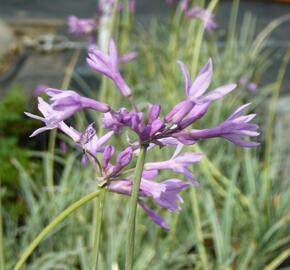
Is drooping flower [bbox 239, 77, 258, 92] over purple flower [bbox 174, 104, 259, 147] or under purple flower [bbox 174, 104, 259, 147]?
over

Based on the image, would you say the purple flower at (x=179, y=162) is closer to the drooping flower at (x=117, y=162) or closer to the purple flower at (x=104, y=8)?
the drooping flower at (x=117, y=162)

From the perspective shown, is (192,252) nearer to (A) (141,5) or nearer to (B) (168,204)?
(B) (168,204)

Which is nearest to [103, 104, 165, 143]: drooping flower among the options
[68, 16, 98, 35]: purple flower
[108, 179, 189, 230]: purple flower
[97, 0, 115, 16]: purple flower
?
[108, 179, 189, 230]: purple flower

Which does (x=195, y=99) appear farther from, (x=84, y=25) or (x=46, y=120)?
(x=84, y=25)

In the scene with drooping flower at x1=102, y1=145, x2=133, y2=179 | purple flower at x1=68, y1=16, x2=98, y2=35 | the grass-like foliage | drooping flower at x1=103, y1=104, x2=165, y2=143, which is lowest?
the grass-like foliage

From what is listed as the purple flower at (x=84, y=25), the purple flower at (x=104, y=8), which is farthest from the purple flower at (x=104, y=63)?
the purple flower at (x=84, y=25)

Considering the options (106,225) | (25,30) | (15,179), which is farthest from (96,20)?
(25,30)

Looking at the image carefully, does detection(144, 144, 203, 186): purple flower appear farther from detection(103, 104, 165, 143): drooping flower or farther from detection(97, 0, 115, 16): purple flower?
detection(97, 0, 115, 16): purple flower
